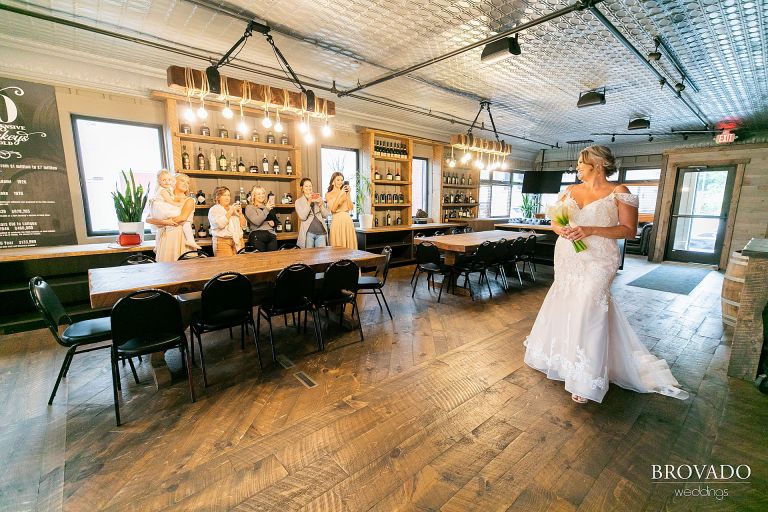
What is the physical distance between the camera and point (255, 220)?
191 inches

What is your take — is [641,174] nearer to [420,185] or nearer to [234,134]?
[420,185]

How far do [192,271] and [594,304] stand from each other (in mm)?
3270

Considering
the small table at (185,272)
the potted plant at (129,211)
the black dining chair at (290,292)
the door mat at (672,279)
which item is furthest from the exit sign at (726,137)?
the potted plant at (129,211)

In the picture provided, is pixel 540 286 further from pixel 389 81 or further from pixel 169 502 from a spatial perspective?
pixel 169 502

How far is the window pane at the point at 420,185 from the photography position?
27.4ft

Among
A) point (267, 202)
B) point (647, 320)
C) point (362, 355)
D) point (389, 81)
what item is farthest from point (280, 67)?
point (647, 320)

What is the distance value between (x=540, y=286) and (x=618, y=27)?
3770 mm

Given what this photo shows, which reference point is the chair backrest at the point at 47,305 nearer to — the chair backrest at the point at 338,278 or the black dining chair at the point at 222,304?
the black dining chair at the point at 222,304

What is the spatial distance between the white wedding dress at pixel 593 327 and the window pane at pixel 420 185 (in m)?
5.93

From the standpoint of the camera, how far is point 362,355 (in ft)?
10.4

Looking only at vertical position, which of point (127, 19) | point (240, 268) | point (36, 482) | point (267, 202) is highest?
point (127, 19)

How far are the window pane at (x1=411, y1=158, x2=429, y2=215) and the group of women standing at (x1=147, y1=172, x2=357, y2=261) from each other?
3296mm

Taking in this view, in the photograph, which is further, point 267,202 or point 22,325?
point 267,202

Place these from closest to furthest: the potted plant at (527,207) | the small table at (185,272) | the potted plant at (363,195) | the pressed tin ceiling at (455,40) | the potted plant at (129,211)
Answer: the small table at (185,272), the pressed tin ceiling at (455,40), the potted plant at (129,211), the potted plant at (363,195), the potted plant at (527,207)
